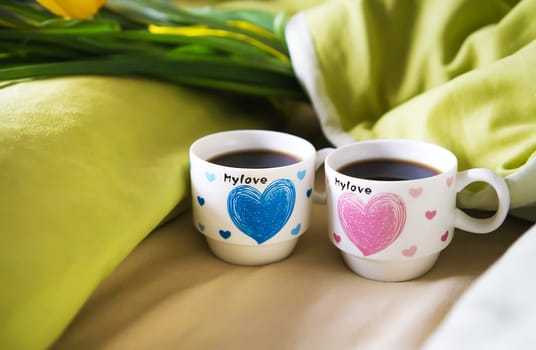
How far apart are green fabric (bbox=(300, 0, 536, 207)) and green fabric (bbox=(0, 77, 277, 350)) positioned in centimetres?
16

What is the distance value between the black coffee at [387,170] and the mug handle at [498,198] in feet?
0.08

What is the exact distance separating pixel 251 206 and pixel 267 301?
0.08 m

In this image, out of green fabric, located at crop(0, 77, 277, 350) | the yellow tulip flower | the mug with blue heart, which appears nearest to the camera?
green fabric, located at crop(0, 77, 277, 350)

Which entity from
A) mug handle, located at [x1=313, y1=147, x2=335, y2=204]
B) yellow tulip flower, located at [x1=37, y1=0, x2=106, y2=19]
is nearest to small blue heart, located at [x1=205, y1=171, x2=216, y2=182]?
mug handle, located at [x1=313, y1=147, x2=335, y2=204]

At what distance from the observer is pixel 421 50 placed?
69 cm

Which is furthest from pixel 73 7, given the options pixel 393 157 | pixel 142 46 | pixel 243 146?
pixel 393 157

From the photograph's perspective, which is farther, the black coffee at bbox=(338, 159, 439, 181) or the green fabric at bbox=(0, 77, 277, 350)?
the black coffee at bbox=(338, 159, 439, 181)

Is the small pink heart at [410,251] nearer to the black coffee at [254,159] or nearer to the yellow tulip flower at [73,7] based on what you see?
the black coffee at [254,159]

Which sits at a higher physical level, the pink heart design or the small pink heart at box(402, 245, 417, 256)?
the pink heart design

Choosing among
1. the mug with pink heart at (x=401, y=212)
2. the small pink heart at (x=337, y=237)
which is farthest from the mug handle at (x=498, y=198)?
the small pink heart at (x=337, y=237)

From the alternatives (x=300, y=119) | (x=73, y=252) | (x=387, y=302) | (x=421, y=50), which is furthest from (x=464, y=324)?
(x=300, y=119)

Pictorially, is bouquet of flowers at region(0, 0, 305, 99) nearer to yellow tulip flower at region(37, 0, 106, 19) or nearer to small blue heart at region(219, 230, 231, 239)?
yellow tulip flower at region(37, 0, 106, 19)

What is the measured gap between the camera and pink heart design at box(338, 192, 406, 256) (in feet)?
1.74

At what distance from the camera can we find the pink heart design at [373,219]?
530 millimetres
